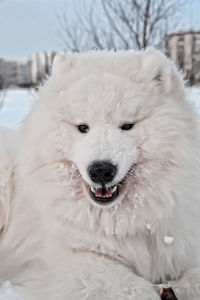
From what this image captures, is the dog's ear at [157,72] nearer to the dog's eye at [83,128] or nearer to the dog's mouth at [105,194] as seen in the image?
the dog's eye at [83,128]

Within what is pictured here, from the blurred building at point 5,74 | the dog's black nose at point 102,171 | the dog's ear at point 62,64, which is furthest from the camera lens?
the blurred building at point 5,74

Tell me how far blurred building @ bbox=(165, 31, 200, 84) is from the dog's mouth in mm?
10349

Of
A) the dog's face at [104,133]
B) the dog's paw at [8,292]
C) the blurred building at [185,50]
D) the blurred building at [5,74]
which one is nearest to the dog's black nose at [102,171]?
the dog's face at [104,133]

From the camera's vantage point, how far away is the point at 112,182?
2.52m

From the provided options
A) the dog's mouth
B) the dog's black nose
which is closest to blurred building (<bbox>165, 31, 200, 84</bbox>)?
the dog's mouth

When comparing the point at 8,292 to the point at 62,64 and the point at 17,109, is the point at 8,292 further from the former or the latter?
the point at 17,109

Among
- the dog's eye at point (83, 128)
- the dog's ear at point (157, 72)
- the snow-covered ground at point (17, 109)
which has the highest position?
the dog's ear at point (157, 72)

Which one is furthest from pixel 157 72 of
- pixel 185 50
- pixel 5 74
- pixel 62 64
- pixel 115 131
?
pixel 185 50

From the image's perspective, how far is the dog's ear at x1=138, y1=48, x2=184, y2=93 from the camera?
2910 millimetres

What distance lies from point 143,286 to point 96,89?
139cm

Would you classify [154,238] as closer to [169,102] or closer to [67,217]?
[67,217]

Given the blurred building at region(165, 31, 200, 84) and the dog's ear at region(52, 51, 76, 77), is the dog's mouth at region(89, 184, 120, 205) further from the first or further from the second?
the blurred building at region(165, 31, 200, 84)

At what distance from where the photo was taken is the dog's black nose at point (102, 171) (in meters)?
2.45

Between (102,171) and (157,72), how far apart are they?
100 cm
